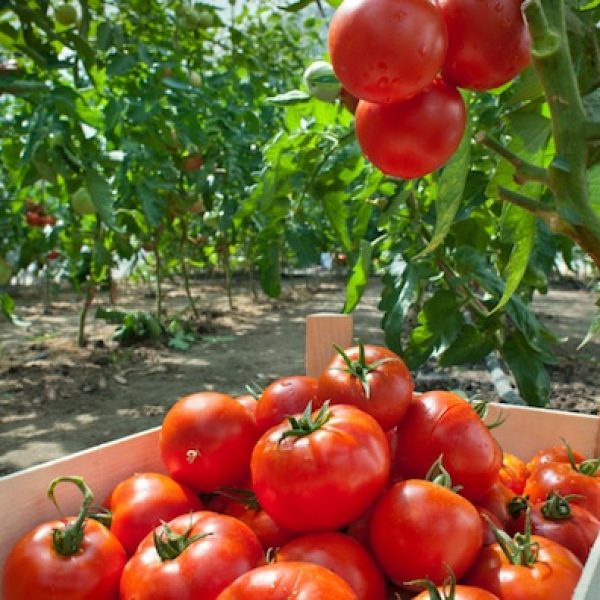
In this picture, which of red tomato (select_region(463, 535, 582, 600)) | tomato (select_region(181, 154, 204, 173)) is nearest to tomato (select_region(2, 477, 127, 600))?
red tomato (select_region(463, 535, 582, 600))

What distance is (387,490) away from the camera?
90 cm

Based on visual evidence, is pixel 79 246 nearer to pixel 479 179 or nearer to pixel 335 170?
pixel 335 170

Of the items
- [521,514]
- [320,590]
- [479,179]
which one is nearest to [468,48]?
[320,590]

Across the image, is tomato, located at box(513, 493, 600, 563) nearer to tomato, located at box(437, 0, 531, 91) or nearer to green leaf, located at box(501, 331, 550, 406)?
tomato, located at box(437, 0, 531, 91)

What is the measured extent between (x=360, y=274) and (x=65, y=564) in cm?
101

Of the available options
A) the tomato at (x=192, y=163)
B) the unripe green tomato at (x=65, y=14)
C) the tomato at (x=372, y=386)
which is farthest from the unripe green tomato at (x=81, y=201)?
the tomato at (x=372, y=386)

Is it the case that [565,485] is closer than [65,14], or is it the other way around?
[565,485]

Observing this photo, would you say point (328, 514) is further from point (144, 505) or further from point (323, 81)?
point (323, 81)

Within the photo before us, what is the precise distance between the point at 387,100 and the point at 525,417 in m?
0.92

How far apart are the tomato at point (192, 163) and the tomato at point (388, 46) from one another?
3899 millimetres

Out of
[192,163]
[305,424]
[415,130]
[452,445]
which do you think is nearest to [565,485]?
[452,445]

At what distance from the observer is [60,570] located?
870 mm

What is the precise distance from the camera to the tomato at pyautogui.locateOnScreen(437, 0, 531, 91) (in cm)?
60

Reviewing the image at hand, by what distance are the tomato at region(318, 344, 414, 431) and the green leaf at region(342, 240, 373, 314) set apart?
0.63 m
